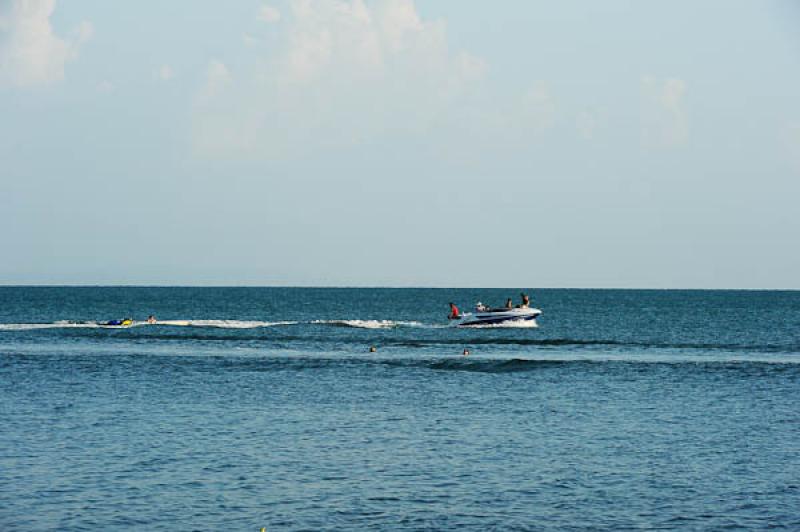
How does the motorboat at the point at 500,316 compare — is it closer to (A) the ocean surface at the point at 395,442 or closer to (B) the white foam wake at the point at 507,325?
(B) the white foam wake at the point at 507,325

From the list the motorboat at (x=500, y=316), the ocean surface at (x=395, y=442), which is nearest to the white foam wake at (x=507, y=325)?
the motorboat at (x=500, y=316)

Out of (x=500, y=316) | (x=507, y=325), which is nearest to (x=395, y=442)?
(x=500, y=316)

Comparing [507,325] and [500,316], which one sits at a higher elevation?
[500,316]

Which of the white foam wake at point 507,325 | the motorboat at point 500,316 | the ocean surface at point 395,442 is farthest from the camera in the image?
the white foam wake at point 507,325

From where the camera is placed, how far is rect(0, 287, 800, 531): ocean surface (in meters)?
24.9

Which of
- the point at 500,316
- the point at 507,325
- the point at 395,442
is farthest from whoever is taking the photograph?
the point at 507,325

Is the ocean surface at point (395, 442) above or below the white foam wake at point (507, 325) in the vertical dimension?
below

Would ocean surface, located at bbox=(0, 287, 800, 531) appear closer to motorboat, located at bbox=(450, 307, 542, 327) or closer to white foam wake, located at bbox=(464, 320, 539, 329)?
motorboat, located at bbox=(450, 307, 542, 327)

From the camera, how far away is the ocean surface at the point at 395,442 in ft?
81.8

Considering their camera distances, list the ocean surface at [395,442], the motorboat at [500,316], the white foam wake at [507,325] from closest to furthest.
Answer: the ocean surface at [395,442] < the motorboat at [500,316] < the white foam wake at [507,325]

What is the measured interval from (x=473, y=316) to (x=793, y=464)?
6961 centimetres

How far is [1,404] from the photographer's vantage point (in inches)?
1626

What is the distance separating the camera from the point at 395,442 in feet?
111

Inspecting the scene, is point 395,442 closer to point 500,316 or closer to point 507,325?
point 500,316
